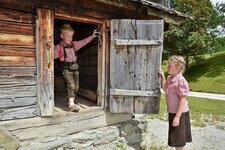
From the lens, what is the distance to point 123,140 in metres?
5.17

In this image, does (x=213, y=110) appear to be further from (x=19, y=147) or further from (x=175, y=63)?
(x=19, y=147)

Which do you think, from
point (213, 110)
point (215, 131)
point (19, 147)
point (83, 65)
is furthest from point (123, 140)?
point (213, 110)

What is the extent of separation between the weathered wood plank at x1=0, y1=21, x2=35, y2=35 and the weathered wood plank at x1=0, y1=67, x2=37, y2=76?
0.53 meters

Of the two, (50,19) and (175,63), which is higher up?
(50,19)

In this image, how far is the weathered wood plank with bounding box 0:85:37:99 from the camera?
3.63 metres

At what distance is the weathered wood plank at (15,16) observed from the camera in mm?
3572

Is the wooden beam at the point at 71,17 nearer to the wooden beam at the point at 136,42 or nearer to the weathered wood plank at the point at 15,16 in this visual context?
the weathered wood plank at the point at 15,16

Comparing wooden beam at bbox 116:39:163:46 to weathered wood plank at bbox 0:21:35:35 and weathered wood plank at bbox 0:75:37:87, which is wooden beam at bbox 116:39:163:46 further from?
weathered wood plank at bbox 0:75:37:87

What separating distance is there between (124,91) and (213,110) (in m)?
7.91

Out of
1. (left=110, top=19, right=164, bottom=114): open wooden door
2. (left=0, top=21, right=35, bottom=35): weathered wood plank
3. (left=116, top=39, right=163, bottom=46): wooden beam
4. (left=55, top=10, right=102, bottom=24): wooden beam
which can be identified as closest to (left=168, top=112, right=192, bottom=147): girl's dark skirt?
(left=110, top=19, right=164, bottom=114): open wooden door

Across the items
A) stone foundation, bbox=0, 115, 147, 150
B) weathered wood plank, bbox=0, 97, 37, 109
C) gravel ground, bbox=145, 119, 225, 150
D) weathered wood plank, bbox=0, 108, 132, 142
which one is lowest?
gravel ground, bbox=145, 119, 225, 150

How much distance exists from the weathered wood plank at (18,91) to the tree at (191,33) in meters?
18.5

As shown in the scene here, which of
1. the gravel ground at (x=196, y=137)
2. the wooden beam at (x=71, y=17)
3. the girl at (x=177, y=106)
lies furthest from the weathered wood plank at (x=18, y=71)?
the gravel ground at (x=196, y=137)

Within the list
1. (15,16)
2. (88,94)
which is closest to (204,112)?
(88,94)
